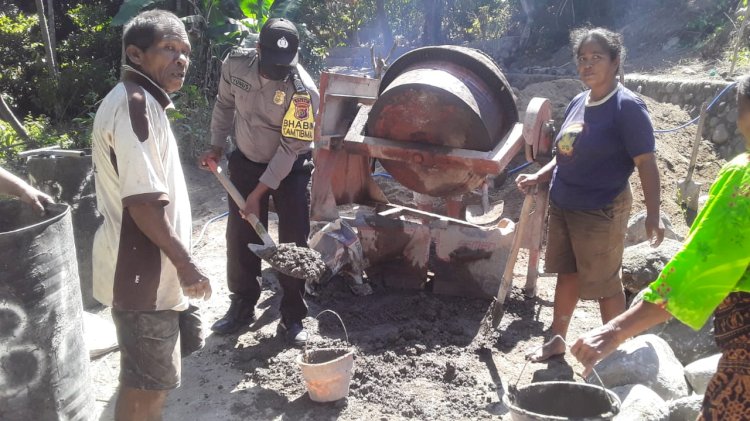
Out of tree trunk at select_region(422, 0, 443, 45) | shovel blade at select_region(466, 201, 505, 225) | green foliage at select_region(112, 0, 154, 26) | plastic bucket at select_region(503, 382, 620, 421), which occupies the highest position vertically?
tree trunk at select_region(422, 0, 443, 45)

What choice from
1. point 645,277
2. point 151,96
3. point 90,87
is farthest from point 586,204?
point 90,87

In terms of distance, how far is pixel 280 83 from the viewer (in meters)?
3.94

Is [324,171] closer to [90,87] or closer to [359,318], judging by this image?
[359,318]

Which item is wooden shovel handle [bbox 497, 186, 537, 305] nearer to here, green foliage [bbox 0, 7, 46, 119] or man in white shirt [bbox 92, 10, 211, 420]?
man in white shirt [bbox 92, 10, 211, 420]

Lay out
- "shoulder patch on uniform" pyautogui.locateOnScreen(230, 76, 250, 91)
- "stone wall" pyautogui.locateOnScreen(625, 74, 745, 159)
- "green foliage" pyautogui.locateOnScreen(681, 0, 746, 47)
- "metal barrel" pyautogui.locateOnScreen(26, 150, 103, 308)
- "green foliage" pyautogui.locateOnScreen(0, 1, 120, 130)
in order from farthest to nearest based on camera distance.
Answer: "green foliage" pyautogui.locateOnScreen(681, 0, 746, 47) < "green foliage" pyautogui.locateOnScreen(0, 1, 120, 130) < "stone wall" pyautogui.locateOnScreen(625, 74, 745, 159) < "metal barrel" pyautogui.locateOnScreen(26, 150, 103, 308) < "shoulder patch on uniform" pyautogui.locateOnScreen(230, 76, 250, 91)

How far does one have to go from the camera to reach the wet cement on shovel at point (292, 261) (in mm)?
3631

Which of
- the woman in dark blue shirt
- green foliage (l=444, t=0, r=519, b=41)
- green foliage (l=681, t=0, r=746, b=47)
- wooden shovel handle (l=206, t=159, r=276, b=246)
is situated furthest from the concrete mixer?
green foliage (l=444, t=0, r=519, b=41)

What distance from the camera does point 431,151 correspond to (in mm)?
4676

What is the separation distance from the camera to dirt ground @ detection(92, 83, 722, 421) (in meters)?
3.55

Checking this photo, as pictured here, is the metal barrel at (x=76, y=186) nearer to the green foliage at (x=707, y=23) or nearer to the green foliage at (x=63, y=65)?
the green foliage at (x=63, y=65)

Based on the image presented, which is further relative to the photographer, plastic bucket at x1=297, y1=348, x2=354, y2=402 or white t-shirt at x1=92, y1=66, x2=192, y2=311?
plastic bucket at x1=297, y1=348, x2=354, y2=402

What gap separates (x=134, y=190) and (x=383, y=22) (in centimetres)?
1945

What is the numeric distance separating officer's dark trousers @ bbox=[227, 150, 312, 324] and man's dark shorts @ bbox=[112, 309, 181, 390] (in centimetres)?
164

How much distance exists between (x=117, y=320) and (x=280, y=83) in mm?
1926
